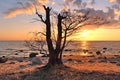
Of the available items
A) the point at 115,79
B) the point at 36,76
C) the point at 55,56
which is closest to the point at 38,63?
the point at 55,56

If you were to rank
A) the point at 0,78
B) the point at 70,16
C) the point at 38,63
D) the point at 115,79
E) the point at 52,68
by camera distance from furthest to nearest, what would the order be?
the point at 38,63
the point at 70,16
the point at 52,68
the point at 0,78
the point at 115,79

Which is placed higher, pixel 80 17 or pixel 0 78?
pixel 80 17

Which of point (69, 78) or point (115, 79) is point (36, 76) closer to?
point (69, 78)

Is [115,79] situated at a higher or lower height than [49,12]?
lower

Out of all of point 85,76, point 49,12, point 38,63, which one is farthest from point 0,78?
point 38,63

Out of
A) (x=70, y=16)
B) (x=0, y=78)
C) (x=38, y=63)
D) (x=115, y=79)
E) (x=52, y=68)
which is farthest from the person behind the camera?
(x=38, y=63)

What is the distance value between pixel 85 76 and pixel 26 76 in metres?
4.83

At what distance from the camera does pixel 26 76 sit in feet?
69.6

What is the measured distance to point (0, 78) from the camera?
20906 millimetres

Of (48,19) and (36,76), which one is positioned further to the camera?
(48,19)

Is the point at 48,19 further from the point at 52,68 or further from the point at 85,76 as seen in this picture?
the point at 85,76

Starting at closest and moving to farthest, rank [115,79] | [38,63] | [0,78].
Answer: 1. [115,79]
2. [0,78]
3. [38,63]

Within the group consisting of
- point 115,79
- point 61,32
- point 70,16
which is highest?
point 70,16

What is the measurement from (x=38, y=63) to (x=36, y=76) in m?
12.3
